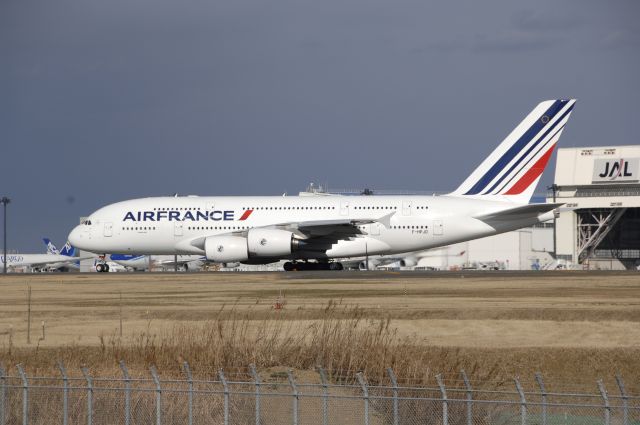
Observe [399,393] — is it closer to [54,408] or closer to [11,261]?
[54,408]

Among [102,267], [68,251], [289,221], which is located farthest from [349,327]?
[68,251]

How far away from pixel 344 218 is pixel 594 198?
1619 inches

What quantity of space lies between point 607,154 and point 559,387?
76.2 meters

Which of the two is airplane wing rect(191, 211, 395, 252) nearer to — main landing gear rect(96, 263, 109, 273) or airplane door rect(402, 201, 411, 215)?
airplane door rect(402, 201, 411, 215)

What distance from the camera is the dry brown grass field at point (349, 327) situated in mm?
22844

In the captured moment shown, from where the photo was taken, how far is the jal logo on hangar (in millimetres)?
93188

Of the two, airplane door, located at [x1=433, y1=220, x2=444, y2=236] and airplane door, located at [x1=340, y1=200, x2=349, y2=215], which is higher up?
airplane door, located at [x1=340, y1=200, x2=349, y2=215]

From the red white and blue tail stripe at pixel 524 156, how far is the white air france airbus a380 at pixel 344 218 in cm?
6

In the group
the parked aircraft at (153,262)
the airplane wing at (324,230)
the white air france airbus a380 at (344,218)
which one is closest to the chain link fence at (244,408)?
the airplane wing at (324,230)

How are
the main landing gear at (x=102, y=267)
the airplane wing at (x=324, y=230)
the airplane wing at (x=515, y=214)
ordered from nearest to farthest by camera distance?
the airplane wing at (x=515, y=214), the airplane wing at (x=324, y=230), the main landing gear at (x=102, y=267)

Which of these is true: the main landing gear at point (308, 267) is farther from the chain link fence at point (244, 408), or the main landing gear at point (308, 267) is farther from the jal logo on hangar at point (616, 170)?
the chain link fence at point (244, 408)

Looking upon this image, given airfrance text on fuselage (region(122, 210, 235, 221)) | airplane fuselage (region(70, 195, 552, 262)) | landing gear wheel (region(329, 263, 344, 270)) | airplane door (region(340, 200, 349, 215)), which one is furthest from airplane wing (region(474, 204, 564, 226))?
airfrance text on fuselage (region(122, 210, 235, 221))

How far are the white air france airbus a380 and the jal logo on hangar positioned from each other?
34.8 m

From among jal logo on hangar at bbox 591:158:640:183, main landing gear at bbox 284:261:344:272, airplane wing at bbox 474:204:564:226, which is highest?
jal logo on hangar at bbox 591:158:640:183
